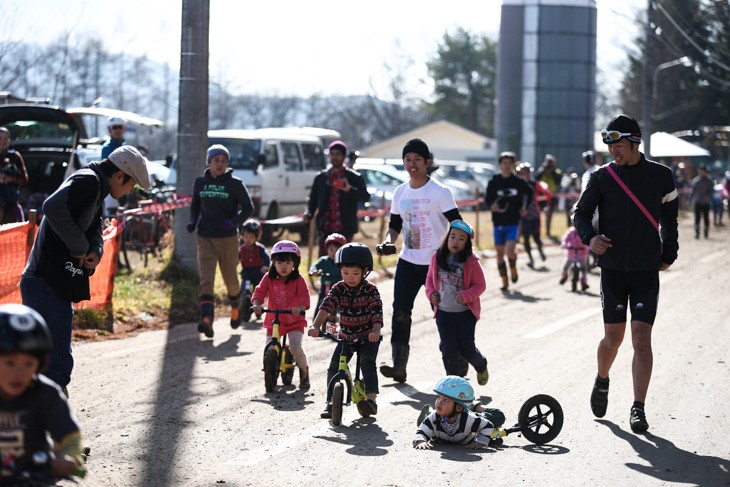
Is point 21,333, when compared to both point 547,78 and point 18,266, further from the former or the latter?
point 547,78

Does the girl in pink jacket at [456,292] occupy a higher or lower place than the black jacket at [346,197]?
lower

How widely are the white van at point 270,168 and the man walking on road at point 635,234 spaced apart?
12808 millimetres

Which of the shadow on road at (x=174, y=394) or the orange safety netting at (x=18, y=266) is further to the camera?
the orange safety netting at (x=18, y=266)

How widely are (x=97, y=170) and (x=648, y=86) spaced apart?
24.5 m

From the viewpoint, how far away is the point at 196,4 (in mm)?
12094

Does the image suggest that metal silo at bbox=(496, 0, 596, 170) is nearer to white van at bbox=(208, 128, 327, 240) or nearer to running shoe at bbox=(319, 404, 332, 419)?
white van at bbox=(208, 128, 327, 240)

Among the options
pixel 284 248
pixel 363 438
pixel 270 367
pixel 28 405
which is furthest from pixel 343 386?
pixel 28 405

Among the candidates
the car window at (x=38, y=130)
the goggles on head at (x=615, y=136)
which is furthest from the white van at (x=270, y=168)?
the goggles on head at (x=615, y=136)

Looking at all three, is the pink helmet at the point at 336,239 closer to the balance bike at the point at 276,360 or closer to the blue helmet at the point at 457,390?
the balance bike at the point at 276,360

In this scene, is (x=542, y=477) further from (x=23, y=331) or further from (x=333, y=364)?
(x=23, y=331)

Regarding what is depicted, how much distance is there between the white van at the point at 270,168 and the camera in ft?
63.9

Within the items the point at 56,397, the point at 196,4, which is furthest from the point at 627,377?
the point at 196,4

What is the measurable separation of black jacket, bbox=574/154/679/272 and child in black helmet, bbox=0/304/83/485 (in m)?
4.03

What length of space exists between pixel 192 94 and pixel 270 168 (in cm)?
771
